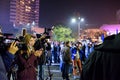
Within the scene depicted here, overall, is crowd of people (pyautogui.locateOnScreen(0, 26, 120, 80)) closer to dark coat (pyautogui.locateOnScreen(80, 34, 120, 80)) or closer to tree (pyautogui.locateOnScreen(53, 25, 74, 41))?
dark coat (pyautogui.locateOnScreen(80, 34, 120, 80))

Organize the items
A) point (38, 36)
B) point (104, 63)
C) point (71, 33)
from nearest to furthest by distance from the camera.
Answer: point (104, 63), point (38, 36), point (71, 33)

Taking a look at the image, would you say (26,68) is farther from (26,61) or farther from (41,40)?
(41,40)

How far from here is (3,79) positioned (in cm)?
264

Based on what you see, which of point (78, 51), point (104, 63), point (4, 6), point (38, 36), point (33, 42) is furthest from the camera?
point (4, 6)

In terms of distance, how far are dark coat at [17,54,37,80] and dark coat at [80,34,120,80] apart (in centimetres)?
544

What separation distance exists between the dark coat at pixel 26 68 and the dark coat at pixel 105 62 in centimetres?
544

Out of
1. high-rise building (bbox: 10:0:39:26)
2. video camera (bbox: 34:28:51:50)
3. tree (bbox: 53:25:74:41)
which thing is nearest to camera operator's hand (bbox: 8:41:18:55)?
video camera (bbox: 34:28:51:50)

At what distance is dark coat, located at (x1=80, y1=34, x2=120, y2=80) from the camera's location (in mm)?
2297

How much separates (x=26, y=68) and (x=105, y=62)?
5.68 metres

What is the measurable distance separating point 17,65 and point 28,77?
50 centimetres

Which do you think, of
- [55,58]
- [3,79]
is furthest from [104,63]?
[55,58]

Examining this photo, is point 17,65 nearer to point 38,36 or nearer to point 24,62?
point 24,62

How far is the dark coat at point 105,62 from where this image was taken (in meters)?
2.30

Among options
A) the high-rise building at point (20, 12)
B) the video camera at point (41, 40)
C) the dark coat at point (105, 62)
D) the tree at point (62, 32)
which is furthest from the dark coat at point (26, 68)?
the high-rise building at point (20, 12)
